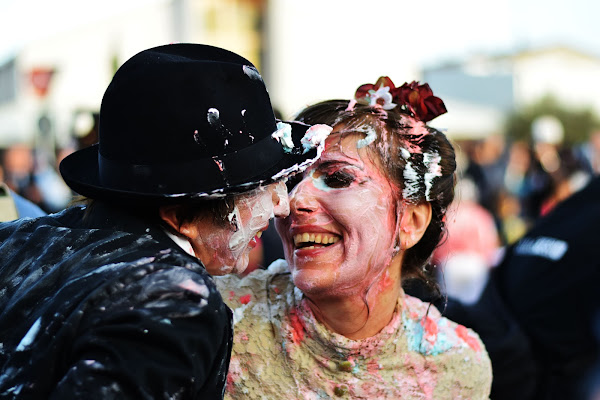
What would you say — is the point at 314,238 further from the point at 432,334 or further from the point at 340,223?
the point at 432,334

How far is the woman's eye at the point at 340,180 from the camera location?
224 cm

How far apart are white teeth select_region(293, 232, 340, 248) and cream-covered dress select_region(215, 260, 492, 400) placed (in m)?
0.21

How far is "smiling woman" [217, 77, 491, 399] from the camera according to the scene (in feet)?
7.18

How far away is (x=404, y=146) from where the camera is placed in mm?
2293

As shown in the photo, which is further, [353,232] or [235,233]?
[353,232]

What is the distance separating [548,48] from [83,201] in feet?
156

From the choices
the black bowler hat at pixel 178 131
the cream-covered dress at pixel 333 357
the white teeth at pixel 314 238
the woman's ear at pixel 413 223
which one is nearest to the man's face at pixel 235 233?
the black bowler hat at pixel 178 131

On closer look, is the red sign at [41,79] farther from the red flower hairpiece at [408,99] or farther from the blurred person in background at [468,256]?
the red flower hairpiece at [408,99]

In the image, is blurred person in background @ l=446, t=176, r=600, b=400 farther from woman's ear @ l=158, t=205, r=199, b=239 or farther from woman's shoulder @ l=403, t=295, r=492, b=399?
woman's ear @ l=158, t=205, r=199, b=239

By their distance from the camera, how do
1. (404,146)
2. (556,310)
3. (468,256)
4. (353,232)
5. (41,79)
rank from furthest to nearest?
(41,79) → (468,256) → (556,310) → (404,146) → (353,232)

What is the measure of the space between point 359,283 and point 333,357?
258mm

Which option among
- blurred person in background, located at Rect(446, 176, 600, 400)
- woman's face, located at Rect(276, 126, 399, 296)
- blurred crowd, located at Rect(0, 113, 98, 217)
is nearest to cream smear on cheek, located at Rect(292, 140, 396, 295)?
woman's face, located at Rect(276, 126, 399, 296)

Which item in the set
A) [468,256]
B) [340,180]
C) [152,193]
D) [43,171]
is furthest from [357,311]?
[43,171]

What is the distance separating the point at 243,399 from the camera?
216 cm
